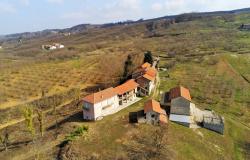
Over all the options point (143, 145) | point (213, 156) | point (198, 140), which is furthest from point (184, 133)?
point (143, 145)

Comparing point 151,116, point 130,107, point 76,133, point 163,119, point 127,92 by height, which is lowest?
point 76,133

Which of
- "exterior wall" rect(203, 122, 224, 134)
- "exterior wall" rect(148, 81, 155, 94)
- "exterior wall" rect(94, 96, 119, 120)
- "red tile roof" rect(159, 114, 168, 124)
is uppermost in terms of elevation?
"exterior wall" rect(148, 81, 155, 94)

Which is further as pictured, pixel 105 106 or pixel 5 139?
pixel 105 106

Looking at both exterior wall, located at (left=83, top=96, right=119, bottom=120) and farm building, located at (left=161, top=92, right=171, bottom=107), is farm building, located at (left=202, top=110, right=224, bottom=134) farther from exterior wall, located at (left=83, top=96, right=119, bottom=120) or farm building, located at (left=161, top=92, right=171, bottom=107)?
exterior wall, located at (left=83, top=96, right=119, bottom=120)

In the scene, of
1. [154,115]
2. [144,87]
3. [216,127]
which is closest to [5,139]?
[154,115]

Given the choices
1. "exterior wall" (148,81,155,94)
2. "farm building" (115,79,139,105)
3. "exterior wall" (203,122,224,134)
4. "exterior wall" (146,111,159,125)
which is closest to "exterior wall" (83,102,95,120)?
"farm building" (115,79,139,105)

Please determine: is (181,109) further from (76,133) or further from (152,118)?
(76,133)

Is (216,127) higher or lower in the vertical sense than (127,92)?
lower
